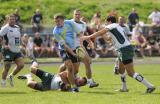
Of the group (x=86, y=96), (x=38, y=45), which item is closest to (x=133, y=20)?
(x=38, y=45)

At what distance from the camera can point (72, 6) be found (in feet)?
157

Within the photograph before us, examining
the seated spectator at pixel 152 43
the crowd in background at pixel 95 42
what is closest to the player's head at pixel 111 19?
the crowd in background at pixel 95 42

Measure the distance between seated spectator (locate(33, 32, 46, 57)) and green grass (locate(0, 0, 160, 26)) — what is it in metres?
6.20

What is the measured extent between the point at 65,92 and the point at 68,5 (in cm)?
2967

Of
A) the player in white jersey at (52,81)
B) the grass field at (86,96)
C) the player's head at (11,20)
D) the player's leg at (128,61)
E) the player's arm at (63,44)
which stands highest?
the player's head at (11,20)

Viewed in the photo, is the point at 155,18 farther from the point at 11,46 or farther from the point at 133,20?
the point at 11,46

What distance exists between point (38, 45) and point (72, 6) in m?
9.78

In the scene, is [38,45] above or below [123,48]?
→ below

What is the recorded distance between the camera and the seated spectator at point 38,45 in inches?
1510

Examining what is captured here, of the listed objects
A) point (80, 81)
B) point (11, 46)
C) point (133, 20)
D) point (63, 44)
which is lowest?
point (80, 81)

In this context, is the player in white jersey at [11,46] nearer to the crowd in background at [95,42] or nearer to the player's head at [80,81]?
the player's head at [80,81]

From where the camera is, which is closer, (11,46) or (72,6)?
(11,46)

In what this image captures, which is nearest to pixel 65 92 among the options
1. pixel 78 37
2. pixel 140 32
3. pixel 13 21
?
pixel 78 37

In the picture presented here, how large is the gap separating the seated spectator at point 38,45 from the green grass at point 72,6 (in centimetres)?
620
